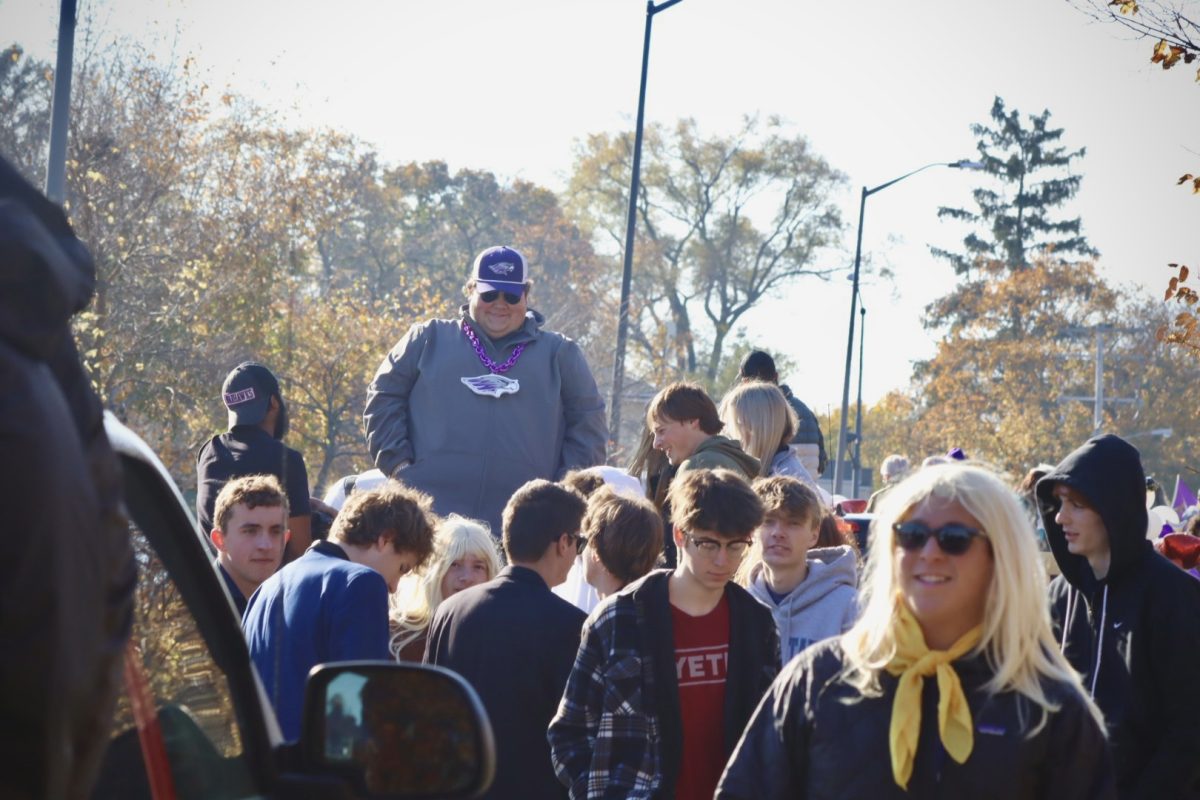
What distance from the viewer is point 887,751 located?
351 cm

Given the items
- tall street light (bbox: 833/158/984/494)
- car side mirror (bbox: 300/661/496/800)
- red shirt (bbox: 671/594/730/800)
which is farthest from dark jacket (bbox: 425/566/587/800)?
tall street light (bbox: 833/158/984/494)

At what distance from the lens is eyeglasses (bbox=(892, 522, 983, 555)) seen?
12.0 feet

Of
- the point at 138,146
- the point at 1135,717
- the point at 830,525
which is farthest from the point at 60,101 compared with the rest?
the point at 138,146

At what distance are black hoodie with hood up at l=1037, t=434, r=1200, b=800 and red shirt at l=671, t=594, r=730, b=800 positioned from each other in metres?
1.22

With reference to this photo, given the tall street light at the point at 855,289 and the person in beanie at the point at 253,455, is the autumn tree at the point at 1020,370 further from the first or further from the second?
the person in beanie at the point at 253,455

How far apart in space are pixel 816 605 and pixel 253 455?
2.74 meters

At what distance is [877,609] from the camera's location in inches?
146

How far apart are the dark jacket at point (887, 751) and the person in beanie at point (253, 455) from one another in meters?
4.19

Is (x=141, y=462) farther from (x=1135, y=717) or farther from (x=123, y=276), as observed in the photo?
(x=123, y=276)

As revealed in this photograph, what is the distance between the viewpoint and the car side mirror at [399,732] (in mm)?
2342

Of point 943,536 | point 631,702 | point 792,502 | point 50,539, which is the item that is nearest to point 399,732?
point 50,539

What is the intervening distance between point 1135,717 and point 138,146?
18.6 m

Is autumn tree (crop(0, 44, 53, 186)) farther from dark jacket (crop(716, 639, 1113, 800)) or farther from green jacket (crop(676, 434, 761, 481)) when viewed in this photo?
dark jacket (crop(716, 639, 1113, 800))

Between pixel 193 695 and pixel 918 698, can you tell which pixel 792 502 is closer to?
pixel 918 698
